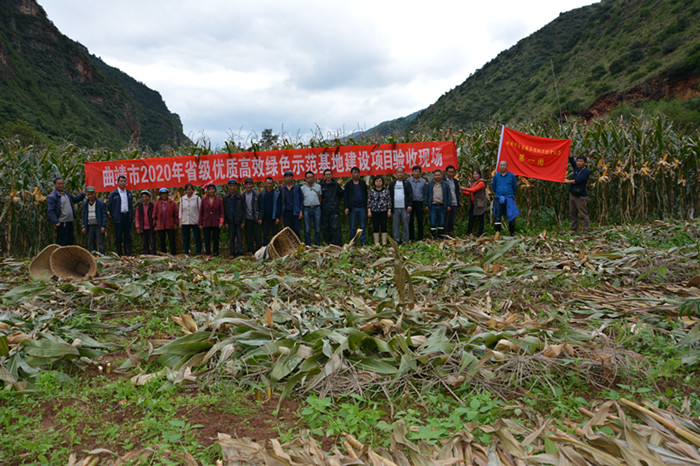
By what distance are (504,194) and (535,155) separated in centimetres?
139

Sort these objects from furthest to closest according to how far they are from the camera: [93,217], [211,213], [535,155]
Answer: [535,155] → [93,217] → [211,213]

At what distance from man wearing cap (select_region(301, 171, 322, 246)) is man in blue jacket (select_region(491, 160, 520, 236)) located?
3385 millimetres

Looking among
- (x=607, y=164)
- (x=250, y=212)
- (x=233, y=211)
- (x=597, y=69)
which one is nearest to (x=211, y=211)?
(x=233, y=211)

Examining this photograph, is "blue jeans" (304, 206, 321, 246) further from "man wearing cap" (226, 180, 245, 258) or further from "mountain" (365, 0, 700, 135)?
"mountain" (365, 0, 700, 135)

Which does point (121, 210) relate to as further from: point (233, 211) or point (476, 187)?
point (476, 187)

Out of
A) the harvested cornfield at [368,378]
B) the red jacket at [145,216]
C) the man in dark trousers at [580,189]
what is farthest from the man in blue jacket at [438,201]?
the red jacket at [145,216]

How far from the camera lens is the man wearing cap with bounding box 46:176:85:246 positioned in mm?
7324

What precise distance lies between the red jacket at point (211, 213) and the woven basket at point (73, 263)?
2642mm

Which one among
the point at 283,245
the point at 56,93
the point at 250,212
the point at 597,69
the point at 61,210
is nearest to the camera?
the point at 283,245

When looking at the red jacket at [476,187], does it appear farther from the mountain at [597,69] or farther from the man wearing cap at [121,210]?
the mountain at [597,69]

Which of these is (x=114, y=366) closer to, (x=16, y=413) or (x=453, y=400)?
(x=16, y=413)

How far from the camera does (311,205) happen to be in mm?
7723

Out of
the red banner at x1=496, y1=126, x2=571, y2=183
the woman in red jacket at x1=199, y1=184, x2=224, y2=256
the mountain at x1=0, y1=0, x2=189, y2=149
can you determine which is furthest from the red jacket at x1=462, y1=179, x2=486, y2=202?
the mountain at x1=0, y1=0, x2=189, y2=149

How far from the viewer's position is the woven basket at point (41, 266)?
479cm
